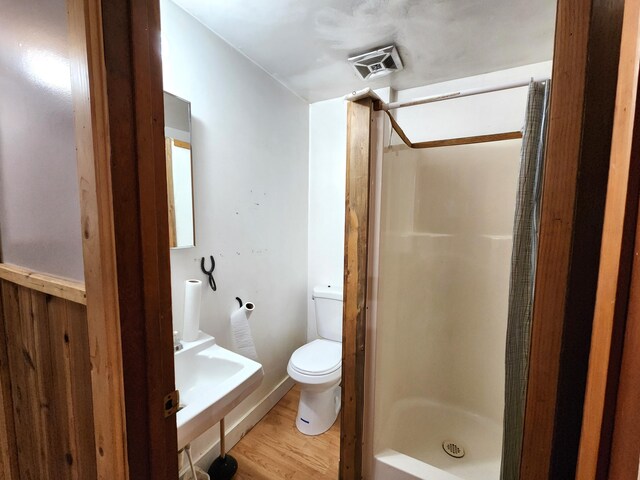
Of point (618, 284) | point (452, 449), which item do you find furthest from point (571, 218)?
point (452, 449)

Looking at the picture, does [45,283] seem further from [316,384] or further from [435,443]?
[435,443]

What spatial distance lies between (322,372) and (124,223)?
4.82 ft

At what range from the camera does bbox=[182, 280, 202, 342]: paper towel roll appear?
128 centimetres

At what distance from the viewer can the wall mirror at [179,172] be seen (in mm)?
1275

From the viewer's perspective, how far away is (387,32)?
141cm

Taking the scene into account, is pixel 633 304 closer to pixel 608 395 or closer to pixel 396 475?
pixel 608 395

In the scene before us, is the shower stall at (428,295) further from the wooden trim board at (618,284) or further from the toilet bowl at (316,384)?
the wooden trim board at (618,284)

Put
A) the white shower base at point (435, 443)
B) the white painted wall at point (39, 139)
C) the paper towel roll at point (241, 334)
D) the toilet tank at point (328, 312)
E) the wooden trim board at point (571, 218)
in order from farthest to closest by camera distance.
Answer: the toilet tank at point (328, 312)
the paper towel roll at point (241, 334)
the white shower base at point (435, 443)
the white painted wall at point (39, 139)
the wooden trim board at point (571, 218)

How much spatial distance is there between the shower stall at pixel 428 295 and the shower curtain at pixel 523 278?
25 centimetres

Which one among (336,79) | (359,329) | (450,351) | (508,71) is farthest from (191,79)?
(450,351)

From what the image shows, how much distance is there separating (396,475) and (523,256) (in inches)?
43.1

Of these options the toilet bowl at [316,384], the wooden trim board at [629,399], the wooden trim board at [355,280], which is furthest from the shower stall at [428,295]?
the wooden trim board at [629,399]

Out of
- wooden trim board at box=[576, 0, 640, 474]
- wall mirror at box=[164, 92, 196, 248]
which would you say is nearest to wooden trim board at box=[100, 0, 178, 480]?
wooden trim board at box=[576, 0, 640, 474]

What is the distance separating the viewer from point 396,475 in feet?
3.93
